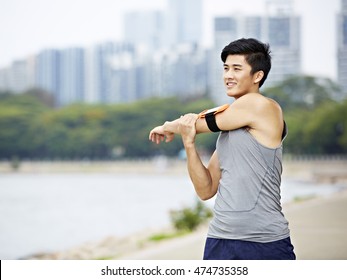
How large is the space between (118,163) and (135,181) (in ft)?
6.38

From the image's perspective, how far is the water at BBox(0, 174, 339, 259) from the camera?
11.0 m

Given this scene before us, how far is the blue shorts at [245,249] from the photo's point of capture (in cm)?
173

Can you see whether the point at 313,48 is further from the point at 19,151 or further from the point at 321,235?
the point at 19,151

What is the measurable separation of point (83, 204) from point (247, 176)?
51.6 ft

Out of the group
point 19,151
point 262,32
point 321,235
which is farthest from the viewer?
point 19,151

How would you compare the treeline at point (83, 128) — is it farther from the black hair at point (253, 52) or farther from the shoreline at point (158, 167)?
the black hair at point (253, 52)

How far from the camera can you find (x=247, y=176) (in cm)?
171

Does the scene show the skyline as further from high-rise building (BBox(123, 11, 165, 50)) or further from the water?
the water

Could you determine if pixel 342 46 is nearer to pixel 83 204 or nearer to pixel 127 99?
pixel 127 99

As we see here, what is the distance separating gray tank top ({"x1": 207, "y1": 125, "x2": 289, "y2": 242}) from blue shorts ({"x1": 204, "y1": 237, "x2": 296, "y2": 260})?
1cm

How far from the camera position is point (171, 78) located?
39.6 ft

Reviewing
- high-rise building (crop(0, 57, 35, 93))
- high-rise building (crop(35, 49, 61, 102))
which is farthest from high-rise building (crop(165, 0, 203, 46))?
high-rise building (crop(0, 57, 35, 93))

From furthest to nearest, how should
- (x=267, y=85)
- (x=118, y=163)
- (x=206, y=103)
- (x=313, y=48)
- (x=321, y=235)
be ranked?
(x=118, y=163), (x=206, y=103), (x=267, y=85), (x=313, y=48), (x=321, y=235)

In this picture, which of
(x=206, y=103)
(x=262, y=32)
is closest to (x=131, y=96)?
(x=206, y=103)
